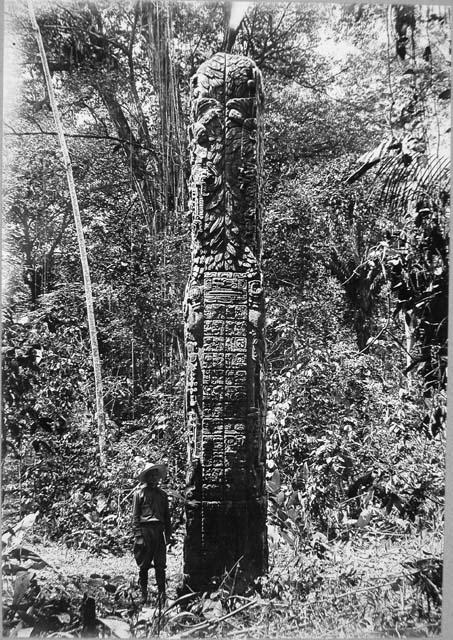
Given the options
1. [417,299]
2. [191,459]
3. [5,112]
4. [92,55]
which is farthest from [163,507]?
[92,55]

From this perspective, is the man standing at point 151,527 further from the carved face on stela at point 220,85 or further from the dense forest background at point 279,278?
the carved face on stela at point 220,85

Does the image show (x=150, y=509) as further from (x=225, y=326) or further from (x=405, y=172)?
(x=405, y=172)

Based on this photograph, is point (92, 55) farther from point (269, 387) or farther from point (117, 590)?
point (117, 590)

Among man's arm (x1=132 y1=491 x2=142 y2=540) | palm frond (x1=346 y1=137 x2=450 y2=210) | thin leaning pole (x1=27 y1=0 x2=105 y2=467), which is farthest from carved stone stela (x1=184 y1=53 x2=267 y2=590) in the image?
palm frond (x1=346 y1=137 x2=450 y2=210)

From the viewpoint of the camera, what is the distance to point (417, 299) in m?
3.42

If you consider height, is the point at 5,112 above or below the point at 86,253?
above

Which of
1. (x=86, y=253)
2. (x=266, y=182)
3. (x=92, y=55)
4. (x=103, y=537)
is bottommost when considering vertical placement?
(x=103, y=537)

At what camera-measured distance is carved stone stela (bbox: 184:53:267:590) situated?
10.6 feet

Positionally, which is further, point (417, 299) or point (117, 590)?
point (417, 299)

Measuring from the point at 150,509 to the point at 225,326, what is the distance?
39.3 inches

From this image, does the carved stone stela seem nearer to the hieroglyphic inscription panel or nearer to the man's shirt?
the hieroglyphic inscription panel

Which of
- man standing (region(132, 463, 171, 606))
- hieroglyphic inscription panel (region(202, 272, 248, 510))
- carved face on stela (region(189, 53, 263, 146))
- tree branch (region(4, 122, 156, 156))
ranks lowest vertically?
man standing (region(132, 463, 171, 606))

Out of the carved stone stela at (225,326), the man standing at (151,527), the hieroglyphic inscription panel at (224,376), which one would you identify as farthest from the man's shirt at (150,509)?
the hieroglyphic inscription panel at (224,376)

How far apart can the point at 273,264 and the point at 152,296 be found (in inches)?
26.0
